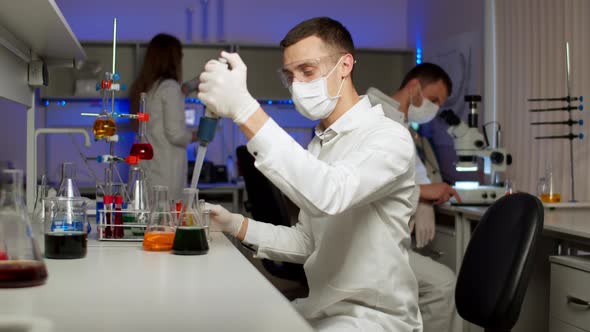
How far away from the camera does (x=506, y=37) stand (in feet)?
12.7

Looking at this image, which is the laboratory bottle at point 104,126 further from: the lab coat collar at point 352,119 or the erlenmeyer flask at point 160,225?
the lab coat collar at point 352,119

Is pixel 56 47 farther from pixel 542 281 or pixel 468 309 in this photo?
pixel 542 281

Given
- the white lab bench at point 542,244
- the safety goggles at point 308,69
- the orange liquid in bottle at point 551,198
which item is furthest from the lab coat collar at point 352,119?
the orange liquid in bottle at point 551,198

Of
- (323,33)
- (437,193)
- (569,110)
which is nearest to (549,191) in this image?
(569,110)

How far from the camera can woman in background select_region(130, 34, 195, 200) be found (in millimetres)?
3889

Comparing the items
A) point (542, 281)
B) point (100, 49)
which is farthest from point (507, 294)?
point (100, 49)

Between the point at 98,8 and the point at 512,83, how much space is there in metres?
3.21

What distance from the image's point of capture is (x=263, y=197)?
3.24 meters

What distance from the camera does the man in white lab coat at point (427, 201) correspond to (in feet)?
8.88

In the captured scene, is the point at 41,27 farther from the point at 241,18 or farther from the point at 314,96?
the point at 241,18

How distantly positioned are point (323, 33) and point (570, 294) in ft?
3.50

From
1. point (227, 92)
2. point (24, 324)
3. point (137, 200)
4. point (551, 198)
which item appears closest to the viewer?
point (24, 324)

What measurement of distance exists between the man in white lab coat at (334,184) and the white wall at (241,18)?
3739 mm

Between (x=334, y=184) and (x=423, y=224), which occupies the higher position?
(x=334, y=184)
